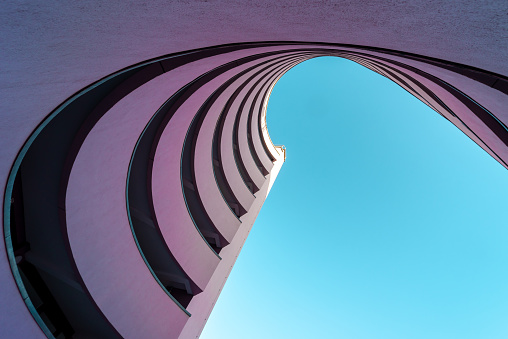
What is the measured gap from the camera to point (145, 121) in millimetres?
8961

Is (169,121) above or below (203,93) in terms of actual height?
below

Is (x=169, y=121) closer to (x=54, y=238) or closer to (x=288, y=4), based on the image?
(x=54, y=238)

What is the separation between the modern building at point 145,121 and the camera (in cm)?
328

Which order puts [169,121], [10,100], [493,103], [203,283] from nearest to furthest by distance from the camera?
[10,100] → [493,103] → [169,121] → [203,283]

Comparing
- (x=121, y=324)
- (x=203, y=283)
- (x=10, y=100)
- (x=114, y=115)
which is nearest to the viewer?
(x=10, y=100)

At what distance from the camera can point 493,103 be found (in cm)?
512

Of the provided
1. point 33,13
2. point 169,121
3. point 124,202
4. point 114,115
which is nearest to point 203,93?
point 169,121

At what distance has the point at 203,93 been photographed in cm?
1085

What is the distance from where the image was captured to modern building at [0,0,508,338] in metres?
3.28

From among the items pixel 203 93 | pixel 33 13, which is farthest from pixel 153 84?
pixel 33 13

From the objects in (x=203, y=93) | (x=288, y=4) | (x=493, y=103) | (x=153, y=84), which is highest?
(x=203, y=93)

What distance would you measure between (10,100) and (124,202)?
6234 millimetres

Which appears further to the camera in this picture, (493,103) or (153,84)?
(153,84)

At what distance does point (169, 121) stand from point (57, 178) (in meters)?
4.17
